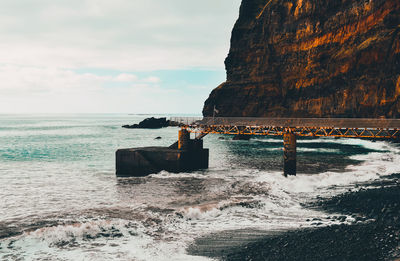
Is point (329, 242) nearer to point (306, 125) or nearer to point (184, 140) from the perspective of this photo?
point (306, 125)

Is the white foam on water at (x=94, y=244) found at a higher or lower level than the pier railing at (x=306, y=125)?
lower

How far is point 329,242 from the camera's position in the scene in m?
18.0

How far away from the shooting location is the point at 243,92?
381 feet

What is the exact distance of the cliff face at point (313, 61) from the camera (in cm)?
7962

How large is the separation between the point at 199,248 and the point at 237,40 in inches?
4578

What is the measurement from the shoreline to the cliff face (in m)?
62.3

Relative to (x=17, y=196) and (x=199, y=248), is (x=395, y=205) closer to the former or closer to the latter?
(x=199, y=248)

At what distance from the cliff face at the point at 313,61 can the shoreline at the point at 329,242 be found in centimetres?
6226

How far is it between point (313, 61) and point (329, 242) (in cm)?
8761

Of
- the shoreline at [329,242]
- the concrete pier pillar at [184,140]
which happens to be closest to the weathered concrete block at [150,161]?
the concrete pier pillar at [184,140]

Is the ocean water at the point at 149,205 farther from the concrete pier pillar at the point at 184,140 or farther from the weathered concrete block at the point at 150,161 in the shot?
the concrete pier pillar at the point at 184,140

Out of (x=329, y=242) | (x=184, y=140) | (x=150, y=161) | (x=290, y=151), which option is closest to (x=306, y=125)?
(x=290, y=151)

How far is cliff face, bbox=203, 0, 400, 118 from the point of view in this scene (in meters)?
79.6

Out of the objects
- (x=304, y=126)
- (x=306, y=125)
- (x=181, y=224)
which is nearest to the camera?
(x=181, y=224)
